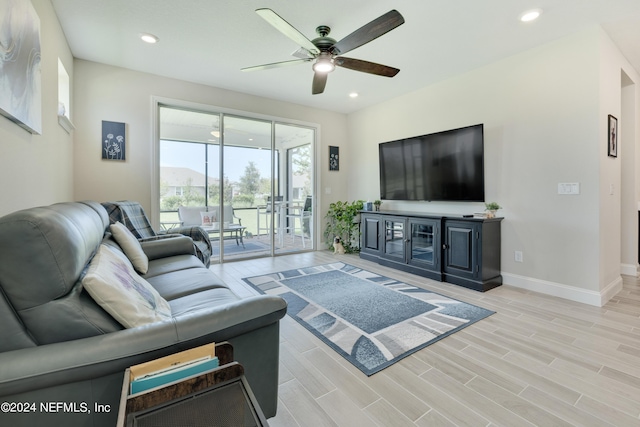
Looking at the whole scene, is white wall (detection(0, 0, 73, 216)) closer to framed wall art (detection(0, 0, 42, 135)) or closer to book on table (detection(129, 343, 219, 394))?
framed wall art (detection(0, 0, 42, 135))

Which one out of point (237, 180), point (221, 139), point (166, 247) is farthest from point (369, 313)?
point (221, 139)

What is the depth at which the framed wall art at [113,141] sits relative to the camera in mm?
3600

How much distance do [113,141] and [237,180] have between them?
1679mm

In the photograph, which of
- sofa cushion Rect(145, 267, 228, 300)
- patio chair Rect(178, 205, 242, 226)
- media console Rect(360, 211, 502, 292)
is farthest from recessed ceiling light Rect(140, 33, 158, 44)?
media console Rect(360, 211, 502, 292)

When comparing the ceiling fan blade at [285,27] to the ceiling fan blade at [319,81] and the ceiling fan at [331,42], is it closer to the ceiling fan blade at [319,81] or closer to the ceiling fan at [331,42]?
the ceiling fan at [331,42]

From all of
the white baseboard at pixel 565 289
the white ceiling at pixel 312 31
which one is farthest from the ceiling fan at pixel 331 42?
the white baseboard at pixel 565 289

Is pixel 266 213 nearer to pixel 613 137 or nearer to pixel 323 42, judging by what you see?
pixel 323 42

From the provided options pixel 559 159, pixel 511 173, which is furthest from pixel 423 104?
pixel 559 159

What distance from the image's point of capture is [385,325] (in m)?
2.38

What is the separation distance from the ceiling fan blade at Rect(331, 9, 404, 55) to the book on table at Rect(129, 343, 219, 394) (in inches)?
86.9

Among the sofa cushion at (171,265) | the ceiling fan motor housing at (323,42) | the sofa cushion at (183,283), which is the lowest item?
the sofa cushion at (183,283)

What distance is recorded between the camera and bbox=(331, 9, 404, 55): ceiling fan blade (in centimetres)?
200

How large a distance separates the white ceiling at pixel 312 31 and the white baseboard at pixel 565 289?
2.51 metres

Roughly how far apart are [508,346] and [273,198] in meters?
3.83
